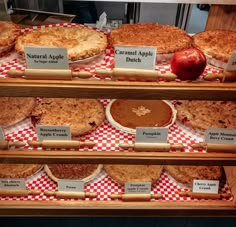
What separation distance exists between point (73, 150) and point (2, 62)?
2.08 feet

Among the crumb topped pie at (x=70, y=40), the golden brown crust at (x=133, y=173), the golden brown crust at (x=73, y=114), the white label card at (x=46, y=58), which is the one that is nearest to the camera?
the white label card at (x=46, y=58)

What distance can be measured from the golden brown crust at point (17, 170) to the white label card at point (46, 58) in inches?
34.3

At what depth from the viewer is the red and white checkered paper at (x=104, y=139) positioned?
1562mm

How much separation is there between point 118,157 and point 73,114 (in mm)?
461

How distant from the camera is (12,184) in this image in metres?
1.97

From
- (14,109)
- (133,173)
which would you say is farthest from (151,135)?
(14,109)

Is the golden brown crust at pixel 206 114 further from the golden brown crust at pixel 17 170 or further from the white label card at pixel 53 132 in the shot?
the golden brown crust at pixel 17 170

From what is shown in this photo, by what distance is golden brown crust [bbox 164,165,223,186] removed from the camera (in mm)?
2016

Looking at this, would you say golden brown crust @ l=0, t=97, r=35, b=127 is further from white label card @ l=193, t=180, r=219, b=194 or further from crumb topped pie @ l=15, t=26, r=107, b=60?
white label card @ l=193, t=180, r=219, b=194

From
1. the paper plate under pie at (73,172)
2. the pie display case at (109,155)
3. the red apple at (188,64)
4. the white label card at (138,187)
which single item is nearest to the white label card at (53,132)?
the pie display case at (109,155)

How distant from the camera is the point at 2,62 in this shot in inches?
61.2

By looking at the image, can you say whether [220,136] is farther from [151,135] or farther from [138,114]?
[138,114]
